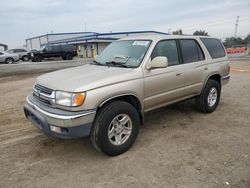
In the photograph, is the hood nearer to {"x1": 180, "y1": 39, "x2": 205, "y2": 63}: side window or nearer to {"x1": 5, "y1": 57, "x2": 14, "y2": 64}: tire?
{"x1": 180, "y1": 39, "x2": 205, "y2": 63}: side window

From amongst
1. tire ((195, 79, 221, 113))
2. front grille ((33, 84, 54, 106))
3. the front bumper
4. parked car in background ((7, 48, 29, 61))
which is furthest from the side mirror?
parked car in background ((7, 48, 29, 61))

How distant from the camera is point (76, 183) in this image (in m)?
3.02

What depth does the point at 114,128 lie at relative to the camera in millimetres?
3596

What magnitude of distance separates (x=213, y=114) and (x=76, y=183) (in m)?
3.74

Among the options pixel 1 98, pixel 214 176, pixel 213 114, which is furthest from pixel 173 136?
pixel 1 98

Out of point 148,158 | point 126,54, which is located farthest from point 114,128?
point 126,54

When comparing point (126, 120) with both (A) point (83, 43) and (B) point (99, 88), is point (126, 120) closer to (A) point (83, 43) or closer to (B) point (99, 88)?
(B) point (99, 88)

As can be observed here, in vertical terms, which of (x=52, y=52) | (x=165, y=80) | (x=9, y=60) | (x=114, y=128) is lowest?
(x=114, y=128)

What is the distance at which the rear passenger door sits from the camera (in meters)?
4.73

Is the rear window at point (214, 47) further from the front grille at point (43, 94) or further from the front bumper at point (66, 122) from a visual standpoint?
the front grille at point (43, 94)

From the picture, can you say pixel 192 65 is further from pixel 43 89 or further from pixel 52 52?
pixel 52 52

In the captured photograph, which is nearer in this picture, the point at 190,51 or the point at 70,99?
the point at 70,99

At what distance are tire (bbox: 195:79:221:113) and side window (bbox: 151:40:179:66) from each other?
4.06 feet

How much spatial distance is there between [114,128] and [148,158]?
689mm
